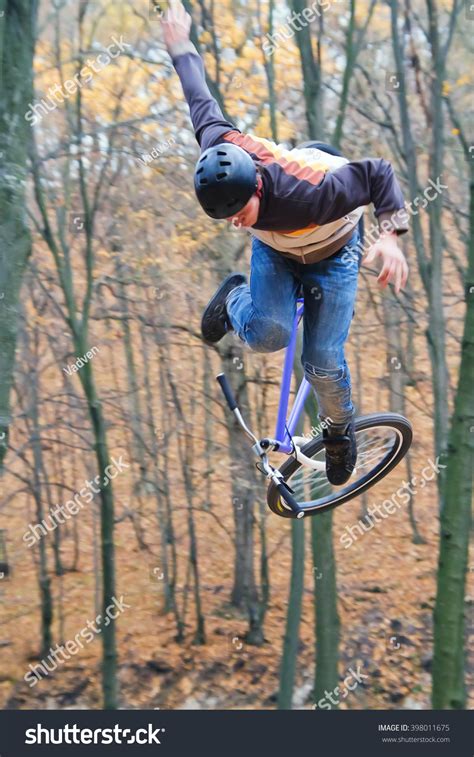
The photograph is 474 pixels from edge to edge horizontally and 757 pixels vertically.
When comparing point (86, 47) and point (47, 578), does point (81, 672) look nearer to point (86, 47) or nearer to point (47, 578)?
point (47, 578)

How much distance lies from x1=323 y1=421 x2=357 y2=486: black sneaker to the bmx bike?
12cm

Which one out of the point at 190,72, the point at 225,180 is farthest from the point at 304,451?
the point at 190,72

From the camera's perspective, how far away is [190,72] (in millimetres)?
3592

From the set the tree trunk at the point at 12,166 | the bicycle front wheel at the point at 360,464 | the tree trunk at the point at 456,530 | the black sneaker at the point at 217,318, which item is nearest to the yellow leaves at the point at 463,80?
the tree trunk at the point at 456,530

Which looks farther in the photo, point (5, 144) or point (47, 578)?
point (47, 578)

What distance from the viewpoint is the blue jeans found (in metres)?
3.80

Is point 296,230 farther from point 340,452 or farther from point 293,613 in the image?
point 293,613

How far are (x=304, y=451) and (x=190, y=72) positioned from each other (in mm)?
2044

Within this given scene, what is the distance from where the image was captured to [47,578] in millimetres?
12164

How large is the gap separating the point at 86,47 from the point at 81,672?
9104 millimetres

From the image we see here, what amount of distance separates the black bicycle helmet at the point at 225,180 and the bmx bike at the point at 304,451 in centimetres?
105

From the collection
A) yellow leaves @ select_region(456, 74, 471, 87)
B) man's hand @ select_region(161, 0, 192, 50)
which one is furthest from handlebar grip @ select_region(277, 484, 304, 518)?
yellow leaves @ select_region(456, 74, 471, 87)

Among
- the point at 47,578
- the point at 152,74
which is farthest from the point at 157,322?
the point at 47,578

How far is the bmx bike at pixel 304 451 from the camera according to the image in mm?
4184
